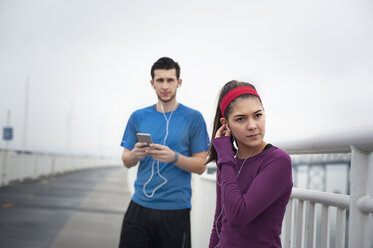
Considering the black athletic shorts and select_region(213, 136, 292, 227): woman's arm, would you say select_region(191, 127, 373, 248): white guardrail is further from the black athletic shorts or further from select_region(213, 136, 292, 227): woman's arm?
the black athletic shorts

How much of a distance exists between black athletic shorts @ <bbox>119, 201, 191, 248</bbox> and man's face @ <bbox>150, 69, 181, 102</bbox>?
89 centimetres

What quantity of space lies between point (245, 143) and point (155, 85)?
1.51 meters

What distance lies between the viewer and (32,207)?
9328 mm

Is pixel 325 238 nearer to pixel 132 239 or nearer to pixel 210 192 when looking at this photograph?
pixel 132 239

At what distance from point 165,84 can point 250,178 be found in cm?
154

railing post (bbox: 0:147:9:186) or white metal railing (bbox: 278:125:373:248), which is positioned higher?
white metal railing (bbox: 278:125:373:248)

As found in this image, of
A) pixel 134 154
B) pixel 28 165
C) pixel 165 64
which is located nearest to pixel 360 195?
pixel 134 154

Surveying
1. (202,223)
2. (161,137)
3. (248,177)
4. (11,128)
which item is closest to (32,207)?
(202,223)

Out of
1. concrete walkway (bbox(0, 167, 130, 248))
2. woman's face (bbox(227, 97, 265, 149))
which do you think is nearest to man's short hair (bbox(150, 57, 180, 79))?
woman's face (bbox(227, 97, 265, 149))

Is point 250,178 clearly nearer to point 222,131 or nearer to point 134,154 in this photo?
point 222,131

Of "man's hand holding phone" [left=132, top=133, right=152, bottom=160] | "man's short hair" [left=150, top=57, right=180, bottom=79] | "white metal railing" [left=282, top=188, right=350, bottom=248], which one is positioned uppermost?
"man's short hair" [left=150, top=57, right=180, bottom=79]

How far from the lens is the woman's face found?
5.06 ft

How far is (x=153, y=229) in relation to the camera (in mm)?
2705

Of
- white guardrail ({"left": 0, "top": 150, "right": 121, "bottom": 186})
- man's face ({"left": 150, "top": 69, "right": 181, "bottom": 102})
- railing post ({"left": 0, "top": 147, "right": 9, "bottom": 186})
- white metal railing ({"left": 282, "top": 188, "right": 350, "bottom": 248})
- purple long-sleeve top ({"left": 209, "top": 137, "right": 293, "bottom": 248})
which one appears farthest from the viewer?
white guardrail ({"left": 0, "top": 150, "right": 121, "bottom": 186})
